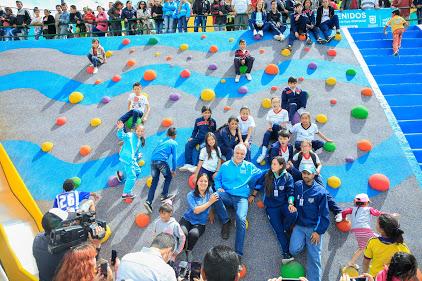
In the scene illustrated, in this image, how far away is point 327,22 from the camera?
31.7 ft

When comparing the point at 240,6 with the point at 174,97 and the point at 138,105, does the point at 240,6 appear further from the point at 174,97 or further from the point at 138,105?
the point at 138,105

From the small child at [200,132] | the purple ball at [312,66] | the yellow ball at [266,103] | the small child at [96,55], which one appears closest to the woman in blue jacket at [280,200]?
the small child at [200,132]

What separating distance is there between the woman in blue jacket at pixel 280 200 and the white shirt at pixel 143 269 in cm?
249

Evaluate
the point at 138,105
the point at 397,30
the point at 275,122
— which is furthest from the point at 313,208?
the point at 397,30

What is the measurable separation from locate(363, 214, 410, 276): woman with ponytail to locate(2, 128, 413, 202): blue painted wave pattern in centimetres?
179

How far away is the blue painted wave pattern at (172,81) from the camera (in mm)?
8281

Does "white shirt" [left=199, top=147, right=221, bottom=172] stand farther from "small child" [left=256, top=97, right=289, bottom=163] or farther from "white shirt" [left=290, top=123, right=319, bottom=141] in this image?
"white shirt" [left=290, top=123, right=319, bottom=141]

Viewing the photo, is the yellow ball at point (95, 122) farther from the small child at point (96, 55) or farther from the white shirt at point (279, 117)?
the white shirt at point (279, 117)

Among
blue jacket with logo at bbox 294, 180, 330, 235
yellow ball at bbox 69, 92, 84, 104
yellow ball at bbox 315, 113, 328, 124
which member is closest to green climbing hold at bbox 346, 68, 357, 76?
yellow ball at bbox 315, 113, 328, 124

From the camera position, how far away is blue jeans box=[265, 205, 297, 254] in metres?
4.96

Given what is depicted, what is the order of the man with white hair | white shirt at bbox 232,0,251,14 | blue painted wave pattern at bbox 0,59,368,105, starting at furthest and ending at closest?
white shirt at bbox 232,0,251,14, blue painted wave pattern at bbox 0,59,368,105, the man with white hair

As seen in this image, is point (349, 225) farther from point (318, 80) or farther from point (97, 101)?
point (97, 101)

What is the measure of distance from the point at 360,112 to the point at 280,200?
3342 millimetres

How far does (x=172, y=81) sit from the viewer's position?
8.59 m
